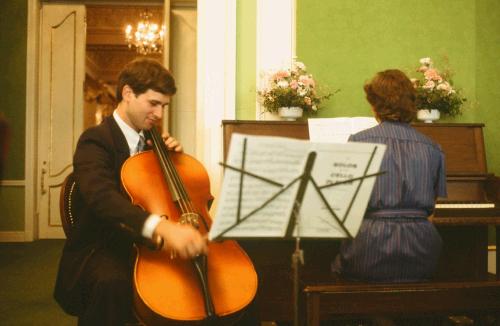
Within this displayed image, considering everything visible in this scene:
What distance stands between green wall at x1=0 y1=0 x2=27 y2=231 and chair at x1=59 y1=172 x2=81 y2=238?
14.3 feet

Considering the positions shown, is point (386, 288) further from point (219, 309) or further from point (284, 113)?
point (284, 113)

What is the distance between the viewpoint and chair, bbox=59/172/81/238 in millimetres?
2035

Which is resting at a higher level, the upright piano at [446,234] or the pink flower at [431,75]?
the pink flower at [431,75]

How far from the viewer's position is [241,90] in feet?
12.9

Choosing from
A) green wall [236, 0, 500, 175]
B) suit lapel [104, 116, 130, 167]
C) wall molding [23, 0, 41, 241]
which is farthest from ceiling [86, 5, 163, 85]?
suit lapel [104, 116, 130, 167]

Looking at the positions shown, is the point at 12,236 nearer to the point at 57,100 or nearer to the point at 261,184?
the point at 57,100

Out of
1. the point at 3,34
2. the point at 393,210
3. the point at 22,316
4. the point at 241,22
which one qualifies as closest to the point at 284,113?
the point at 241,22

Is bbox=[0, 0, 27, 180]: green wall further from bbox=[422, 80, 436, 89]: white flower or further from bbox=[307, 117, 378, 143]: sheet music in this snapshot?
bbox=[422, 80, 436, 89]: white flower

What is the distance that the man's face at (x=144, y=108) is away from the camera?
6.97 ft

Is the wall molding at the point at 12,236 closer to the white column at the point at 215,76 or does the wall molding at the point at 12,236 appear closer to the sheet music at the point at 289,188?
the white column at the point at 215,76

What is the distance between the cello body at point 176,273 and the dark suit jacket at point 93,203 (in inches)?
3.4

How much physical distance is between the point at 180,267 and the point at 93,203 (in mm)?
369

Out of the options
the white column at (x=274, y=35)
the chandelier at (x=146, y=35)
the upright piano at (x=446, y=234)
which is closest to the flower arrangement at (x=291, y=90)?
the white column at (x=274, y=35)

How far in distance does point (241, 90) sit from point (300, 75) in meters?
0.49
